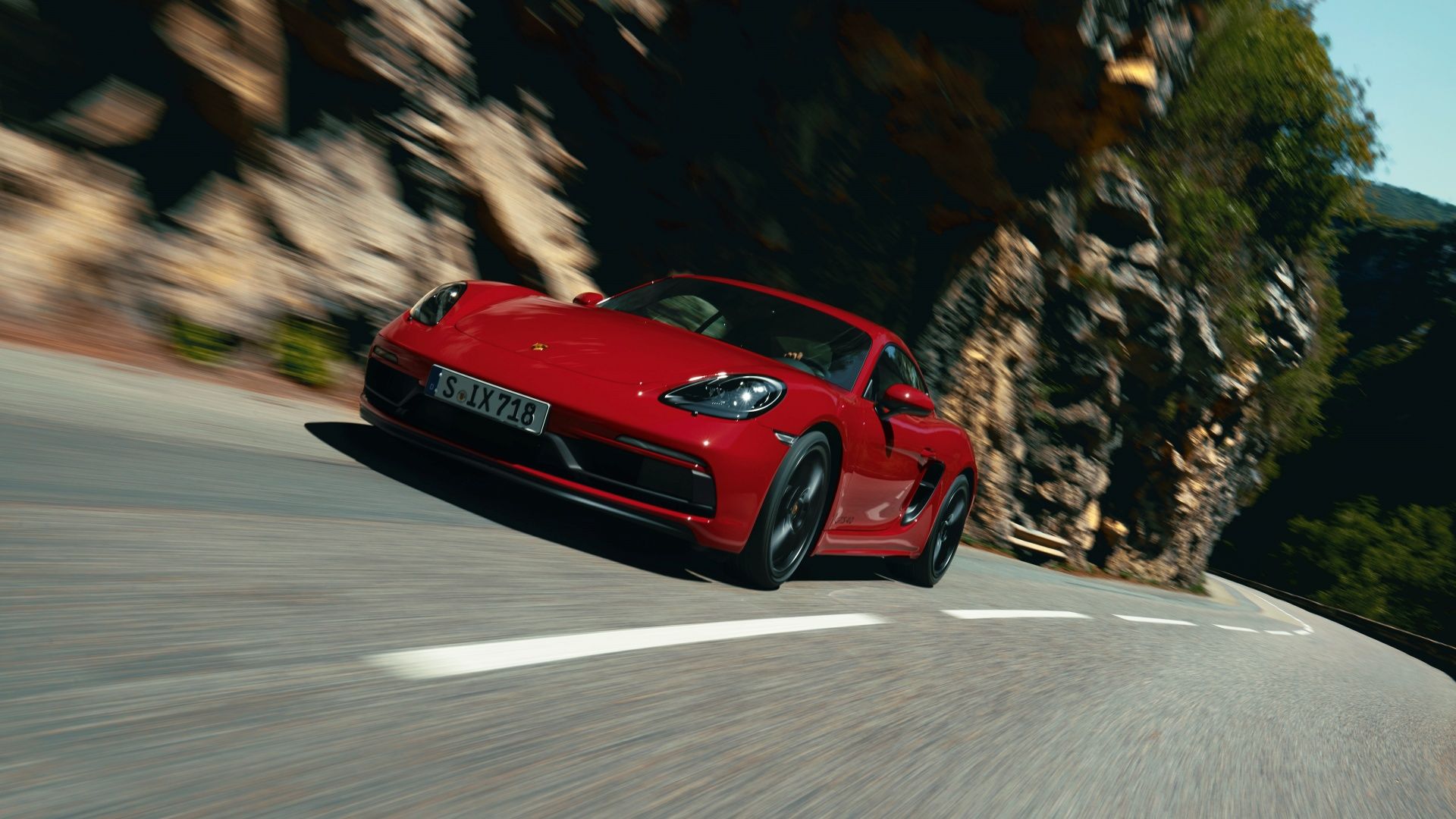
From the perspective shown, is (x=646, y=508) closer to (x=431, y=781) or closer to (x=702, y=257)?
(x=431, y=781)

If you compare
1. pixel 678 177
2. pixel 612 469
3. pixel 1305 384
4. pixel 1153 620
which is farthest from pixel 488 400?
pixel 1305 384

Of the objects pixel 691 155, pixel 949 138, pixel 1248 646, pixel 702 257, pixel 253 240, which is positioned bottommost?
pixel 1248 646

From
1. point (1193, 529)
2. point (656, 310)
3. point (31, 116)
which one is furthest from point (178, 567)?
point (1193, 529)

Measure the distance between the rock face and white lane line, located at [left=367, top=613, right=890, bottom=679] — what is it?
42.6 ft

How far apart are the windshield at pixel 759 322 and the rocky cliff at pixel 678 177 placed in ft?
10.4

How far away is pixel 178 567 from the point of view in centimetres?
290

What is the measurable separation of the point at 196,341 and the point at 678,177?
7294 millimetres

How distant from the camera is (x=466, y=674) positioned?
2.65m

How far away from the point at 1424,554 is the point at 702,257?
6309 cm

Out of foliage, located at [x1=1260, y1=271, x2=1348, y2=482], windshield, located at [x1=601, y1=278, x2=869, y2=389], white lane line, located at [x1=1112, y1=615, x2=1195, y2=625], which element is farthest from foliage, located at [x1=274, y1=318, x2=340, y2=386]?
foliage, located at [x1=1260, y1=271, x2=1348, y2=482]

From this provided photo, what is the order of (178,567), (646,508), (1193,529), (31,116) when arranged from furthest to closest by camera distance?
(1193,529) < (31,116) < (646,508) < (178,567)

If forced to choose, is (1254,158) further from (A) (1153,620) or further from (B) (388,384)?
(B) (388,384)

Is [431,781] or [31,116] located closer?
[431,781]

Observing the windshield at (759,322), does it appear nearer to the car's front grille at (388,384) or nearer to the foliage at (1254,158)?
the car's front grille at (388,384)
